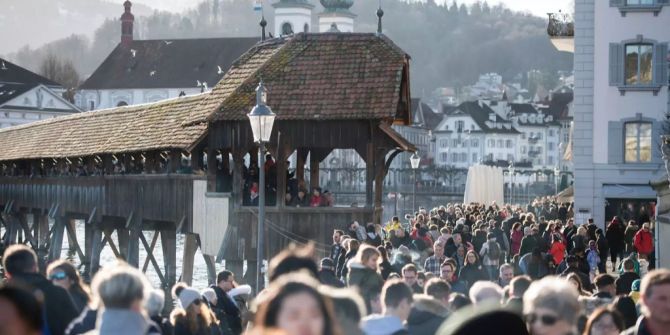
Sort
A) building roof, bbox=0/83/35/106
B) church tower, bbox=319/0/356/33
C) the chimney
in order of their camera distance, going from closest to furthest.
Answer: building roof, bbox=0/83/35/106
church tower, bbox=319/0/356/33
the chimney

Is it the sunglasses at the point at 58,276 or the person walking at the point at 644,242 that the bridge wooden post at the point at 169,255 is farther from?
the sunglasses at the point at 58,276

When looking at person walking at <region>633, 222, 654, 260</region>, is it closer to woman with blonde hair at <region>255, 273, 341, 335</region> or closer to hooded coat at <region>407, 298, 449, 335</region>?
hooded coat at <region>407, 298, 449, 335</region>

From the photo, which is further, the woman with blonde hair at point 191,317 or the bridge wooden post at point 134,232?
the bridge wooden post at point 134,232

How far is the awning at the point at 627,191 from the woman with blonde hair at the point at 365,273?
1095 inches

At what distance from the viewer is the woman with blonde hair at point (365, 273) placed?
12617 mm

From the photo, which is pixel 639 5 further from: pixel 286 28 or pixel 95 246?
pixel 286 28

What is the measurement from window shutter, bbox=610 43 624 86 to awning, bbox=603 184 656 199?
290cm

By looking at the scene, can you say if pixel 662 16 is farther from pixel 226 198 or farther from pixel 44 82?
pixel 44 82

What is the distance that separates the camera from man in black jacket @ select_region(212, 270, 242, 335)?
14.0 m

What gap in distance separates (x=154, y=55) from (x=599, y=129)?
98.4 metres

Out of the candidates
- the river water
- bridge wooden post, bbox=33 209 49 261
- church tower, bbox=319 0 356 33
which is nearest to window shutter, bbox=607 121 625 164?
the river water

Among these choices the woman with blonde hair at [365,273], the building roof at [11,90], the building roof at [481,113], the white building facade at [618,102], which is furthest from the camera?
the building roof at [481,113]

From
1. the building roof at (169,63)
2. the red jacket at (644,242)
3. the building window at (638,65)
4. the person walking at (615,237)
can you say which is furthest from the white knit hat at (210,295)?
the building roof at (169,63)

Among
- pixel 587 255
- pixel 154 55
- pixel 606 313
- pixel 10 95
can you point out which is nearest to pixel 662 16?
pixel 587 255
